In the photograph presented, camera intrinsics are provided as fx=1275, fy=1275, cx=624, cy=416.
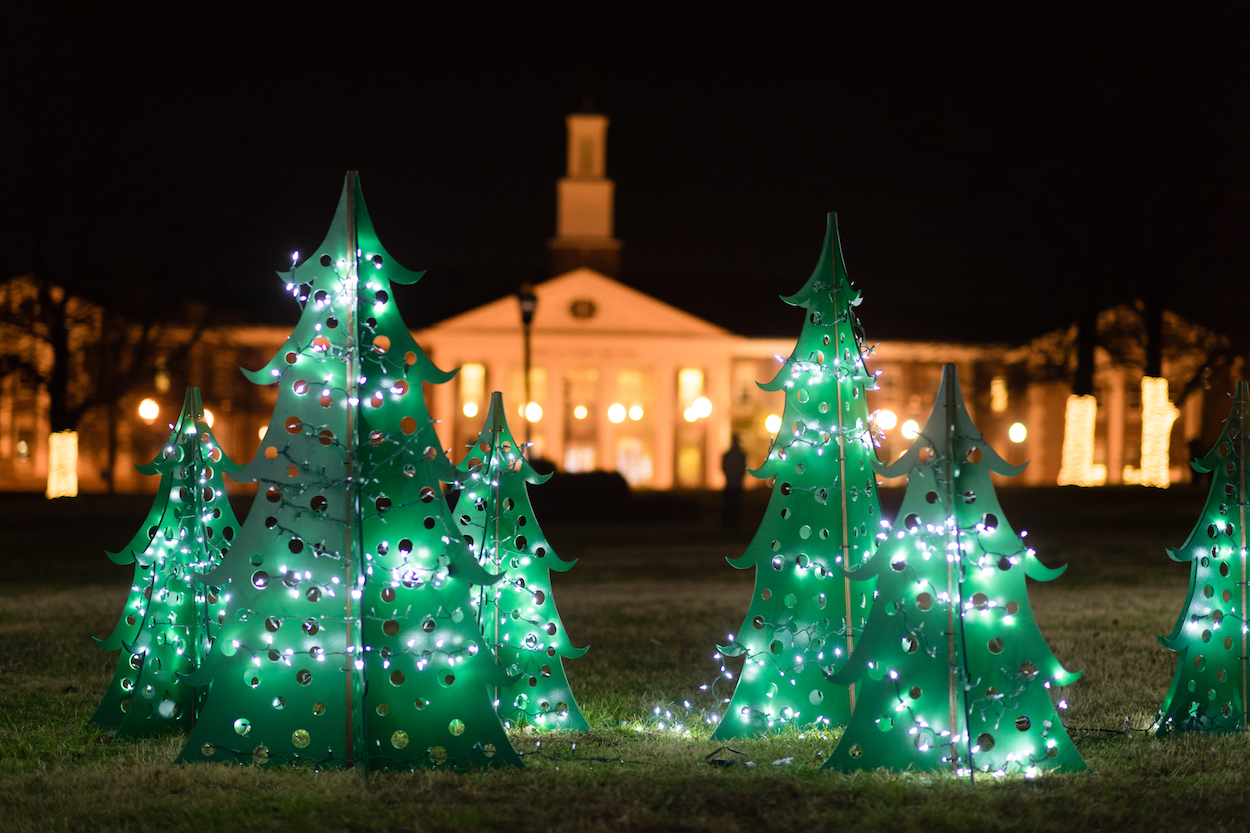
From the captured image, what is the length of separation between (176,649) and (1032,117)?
30.7 meters

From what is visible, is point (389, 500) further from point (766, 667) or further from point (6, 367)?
point (6, 367)

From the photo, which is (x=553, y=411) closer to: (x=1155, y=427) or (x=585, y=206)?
(x=585, y=206)

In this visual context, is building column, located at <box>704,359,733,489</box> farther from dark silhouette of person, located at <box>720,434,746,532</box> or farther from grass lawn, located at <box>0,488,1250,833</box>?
grass lawn, located at <box>0,488,1250,833</box>

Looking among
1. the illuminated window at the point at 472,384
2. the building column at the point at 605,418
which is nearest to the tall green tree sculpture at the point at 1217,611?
the building column at the point at 605,418

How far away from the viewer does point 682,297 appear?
2746 inches

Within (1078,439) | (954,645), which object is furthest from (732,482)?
(954,645)

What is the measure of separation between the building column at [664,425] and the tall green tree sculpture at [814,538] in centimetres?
5154

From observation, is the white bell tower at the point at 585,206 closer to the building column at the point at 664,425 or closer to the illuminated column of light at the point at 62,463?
the building column at the point at 664,425

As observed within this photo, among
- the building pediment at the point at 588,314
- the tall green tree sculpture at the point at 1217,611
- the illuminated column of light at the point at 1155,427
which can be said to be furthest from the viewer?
the building pediment at the point at 588,314

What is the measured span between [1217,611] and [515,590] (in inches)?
156

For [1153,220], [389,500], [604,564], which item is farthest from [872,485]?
[1153,220]

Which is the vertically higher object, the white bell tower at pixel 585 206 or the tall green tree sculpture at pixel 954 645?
the white bell tower at pixel 585 206

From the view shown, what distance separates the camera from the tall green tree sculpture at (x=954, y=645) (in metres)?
5.94

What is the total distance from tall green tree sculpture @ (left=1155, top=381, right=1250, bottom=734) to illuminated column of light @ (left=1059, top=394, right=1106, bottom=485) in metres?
29.1
